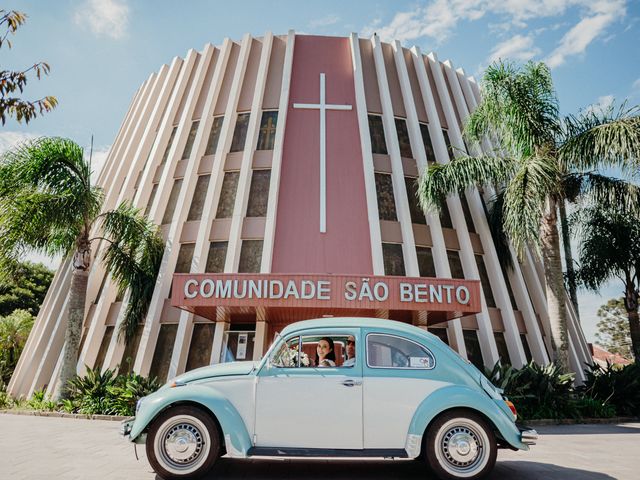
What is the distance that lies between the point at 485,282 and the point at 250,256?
9364 millimetres

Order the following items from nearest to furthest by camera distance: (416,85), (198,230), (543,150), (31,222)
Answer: (31,222) < (543,150) < (198,230) < (416,85)

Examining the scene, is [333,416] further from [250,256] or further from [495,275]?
[495,275]

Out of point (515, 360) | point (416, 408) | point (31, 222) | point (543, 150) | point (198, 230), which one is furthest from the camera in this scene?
point (198, 230)

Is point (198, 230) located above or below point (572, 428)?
above

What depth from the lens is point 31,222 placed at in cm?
1265

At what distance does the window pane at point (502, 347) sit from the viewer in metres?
17.0

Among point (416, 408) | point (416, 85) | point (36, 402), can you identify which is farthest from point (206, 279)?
point (416, 85)

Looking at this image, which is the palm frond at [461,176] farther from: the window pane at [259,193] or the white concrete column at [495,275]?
the window pane at [259,193]

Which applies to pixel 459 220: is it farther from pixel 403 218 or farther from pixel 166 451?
pixel 166 451

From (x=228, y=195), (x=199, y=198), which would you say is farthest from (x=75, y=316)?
(x=228, y=195)

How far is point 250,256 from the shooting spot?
17.0 m

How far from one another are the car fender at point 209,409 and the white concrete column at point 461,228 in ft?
33.4

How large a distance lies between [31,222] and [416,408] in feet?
39.1

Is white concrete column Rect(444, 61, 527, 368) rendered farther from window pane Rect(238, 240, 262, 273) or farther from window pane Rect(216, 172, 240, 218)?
window pane Rect(216, 172, 240, 218)
